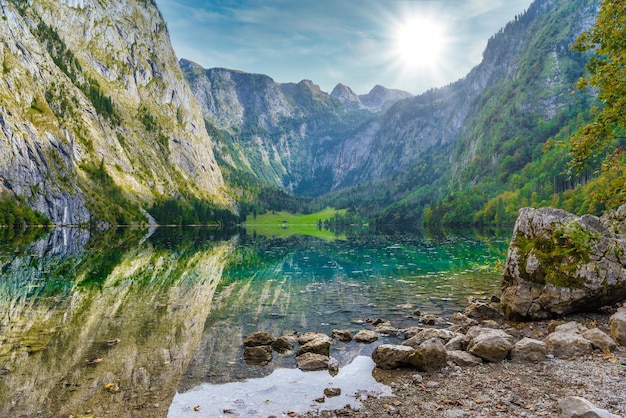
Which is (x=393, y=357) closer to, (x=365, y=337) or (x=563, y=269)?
(x=365, y=337)

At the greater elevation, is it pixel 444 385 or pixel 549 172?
pixel 549 172

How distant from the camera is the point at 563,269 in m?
23.4

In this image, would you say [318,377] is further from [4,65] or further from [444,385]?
[4,65]

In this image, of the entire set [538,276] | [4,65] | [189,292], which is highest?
[4,65]

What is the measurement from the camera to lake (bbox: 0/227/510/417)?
14.1 meters

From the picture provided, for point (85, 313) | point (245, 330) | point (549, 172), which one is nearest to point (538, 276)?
point (245, 330)

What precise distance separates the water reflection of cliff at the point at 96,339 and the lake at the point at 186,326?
0.25ft

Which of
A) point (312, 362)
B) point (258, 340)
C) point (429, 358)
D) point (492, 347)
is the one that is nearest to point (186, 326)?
point (258, 340)

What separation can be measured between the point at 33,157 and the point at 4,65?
2177 inches

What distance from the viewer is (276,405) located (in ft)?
44.9

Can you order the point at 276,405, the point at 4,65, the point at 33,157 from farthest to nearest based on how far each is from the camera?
the point at 4,65
the point at 33,157
the point at 276,405

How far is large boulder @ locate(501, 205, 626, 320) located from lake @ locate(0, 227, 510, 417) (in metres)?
3.03

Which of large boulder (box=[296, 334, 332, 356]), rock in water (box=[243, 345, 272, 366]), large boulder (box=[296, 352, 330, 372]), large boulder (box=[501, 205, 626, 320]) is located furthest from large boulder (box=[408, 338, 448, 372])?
large boulder (box=[501, 205, 626, 320])

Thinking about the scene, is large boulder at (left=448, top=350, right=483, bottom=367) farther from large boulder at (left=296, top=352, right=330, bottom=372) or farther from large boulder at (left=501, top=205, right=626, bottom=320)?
large boulder at (left=501, top=205, right=626, bottom=320)
